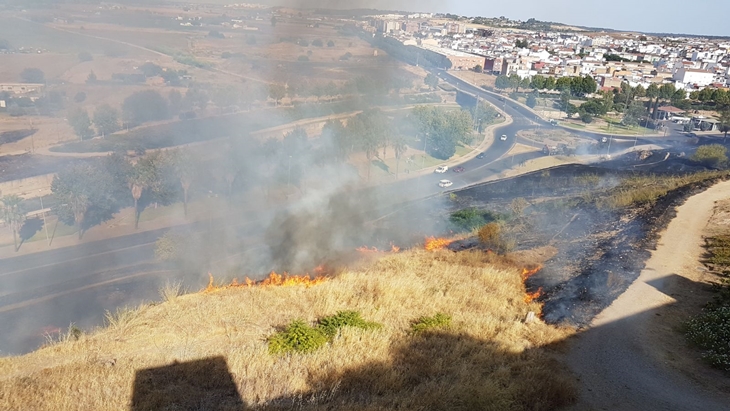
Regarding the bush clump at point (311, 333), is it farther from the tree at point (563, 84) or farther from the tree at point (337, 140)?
the tree at point (563, 84)

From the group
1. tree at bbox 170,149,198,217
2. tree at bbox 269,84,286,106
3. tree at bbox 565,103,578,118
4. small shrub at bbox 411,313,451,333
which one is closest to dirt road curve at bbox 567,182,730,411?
small shrub at bbox 411,313,451,333

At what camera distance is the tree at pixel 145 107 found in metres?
23.5

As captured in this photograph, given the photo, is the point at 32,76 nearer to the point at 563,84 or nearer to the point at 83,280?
the point at 83,280

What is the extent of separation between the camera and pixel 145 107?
24188 mm

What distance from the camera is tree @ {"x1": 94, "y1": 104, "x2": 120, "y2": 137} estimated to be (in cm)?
2070

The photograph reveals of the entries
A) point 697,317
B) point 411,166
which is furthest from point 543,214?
point 411,166

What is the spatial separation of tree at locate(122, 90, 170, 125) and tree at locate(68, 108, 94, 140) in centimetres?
286

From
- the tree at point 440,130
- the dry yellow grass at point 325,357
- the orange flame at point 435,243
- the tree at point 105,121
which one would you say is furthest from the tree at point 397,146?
the dry yellow grass at point 325,357

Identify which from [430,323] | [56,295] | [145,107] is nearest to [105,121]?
[145,107]

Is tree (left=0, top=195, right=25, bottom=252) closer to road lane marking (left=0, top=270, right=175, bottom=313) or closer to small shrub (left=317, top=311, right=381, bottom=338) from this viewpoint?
road lane marking (left=0, top=270, right=175, bottom=313)

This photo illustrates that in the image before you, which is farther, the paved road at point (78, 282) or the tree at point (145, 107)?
the tree at point (145, 107)

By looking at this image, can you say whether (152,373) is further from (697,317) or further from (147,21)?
(147,21)

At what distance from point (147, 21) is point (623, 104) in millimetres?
34491

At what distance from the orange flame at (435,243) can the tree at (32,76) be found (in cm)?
2557
